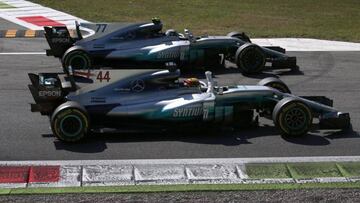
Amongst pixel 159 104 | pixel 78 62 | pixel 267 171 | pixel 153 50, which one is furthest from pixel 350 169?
pixel 78 62

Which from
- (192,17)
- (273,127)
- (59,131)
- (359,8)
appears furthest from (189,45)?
(359,8)

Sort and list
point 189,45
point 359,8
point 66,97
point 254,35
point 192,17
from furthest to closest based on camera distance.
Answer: point 359,8 → point 192,17 → point 254,35 → point 189,45 → point 66,97

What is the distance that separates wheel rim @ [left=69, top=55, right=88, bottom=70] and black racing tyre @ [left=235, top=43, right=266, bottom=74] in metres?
3.51

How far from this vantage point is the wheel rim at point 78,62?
51.2 feet

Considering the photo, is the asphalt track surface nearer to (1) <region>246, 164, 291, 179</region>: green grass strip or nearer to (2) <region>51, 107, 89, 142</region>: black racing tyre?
(2) <region>51, 107, 89, 142</region>: black racing tyre

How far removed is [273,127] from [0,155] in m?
4.48

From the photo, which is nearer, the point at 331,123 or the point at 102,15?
the point at 331,123

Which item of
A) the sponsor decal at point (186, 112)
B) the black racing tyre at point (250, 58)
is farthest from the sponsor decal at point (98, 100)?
the black racing tyre at point (250, 58)

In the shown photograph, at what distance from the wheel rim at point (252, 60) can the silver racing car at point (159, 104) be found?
452 cm

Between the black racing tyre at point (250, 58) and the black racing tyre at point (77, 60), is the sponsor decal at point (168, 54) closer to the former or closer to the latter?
the black racing tyre at point (250, 58)

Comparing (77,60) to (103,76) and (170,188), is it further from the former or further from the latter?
(170,188)

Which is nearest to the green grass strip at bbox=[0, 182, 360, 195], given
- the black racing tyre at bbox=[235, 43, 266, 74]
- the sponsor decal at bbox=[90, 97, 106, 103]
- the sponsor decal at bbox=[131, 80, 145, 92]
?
the sponsor decal at bbox=[90, 97, 106, 103]

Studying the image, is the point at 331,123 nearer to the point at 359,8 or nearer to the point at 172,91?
the point at 172,91

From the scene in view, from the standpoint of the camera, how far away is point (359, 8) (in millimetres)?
28766
